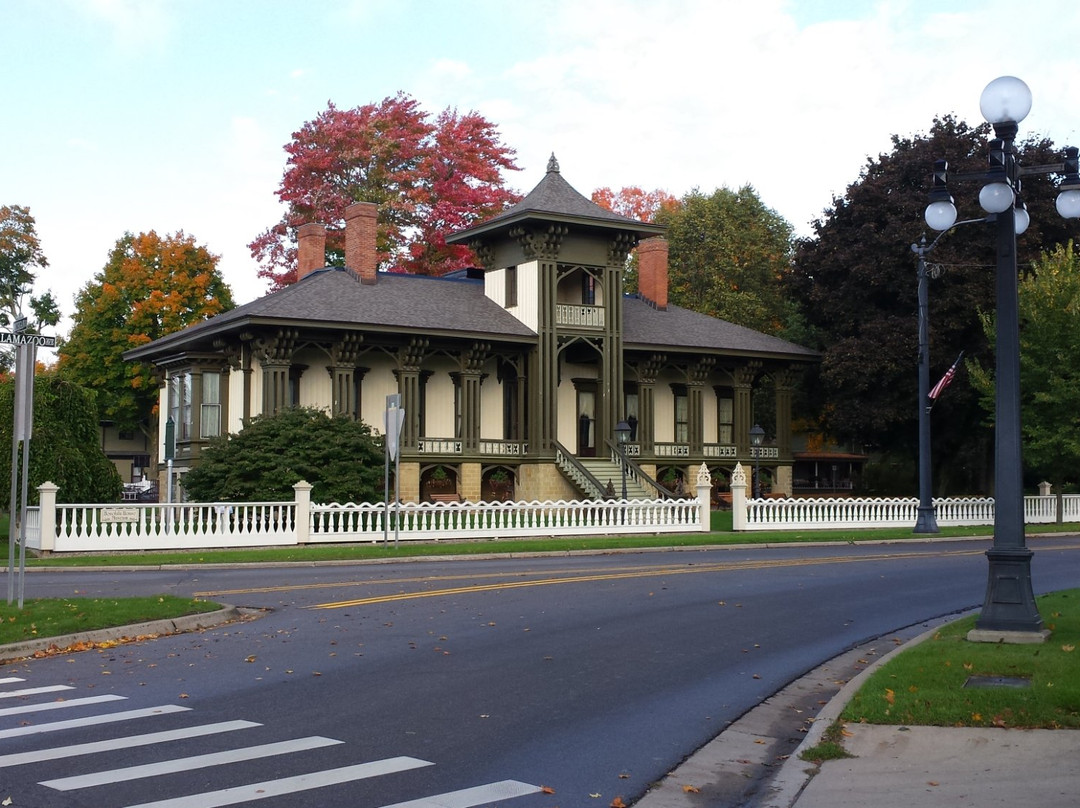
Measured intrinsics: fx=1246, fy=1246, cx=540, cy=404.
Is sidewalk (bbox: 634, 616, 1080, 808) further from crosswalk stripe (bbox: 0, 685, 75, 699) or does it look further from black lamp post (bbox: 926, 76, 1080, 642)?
crosswalk stripe (bbox: 0, 685, 75, 699)

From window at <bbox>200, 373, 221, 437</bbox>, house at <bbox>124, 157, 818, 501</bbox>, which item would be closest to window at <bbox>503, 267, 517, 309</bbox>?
house at <bbox>124, 157, 818, 501</bbox>

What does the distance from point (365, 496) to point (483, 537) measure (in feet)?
13.3

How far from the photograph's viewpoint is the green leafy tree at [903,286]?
150 ft

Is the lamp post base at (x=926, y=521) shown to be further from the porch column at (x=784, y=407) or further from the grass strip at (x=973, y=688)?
the grass strip at (x=973, y=688)

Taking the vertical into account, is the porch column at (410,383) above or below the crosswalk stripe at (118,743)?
above

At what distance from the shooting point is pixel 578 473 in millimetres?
42812

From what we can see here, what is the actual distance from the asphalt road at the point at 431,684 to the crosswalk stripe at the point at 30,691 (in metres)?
0.10

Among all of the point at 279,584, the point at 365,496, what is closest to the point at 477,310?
the point at 365,496

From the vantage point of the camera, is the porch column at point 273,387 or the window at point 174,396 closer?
the porch column at point 273,387

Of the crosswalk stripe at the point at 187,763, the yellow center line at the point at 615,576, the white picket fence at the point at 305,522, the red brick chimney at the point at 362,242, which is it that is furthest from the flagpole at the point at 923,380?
the crosswalk stripe at the point at 187,763

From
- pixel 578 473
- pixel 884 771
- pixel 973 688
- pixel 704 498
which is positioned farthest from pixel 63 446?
pixel 884 771

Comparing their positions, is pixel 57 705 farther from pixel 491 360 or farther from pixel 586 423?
pixel 586 423

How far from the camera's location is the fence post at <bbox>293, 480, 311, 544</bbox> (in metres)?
29.8

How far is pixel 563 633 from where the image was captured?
1405 centimetres
